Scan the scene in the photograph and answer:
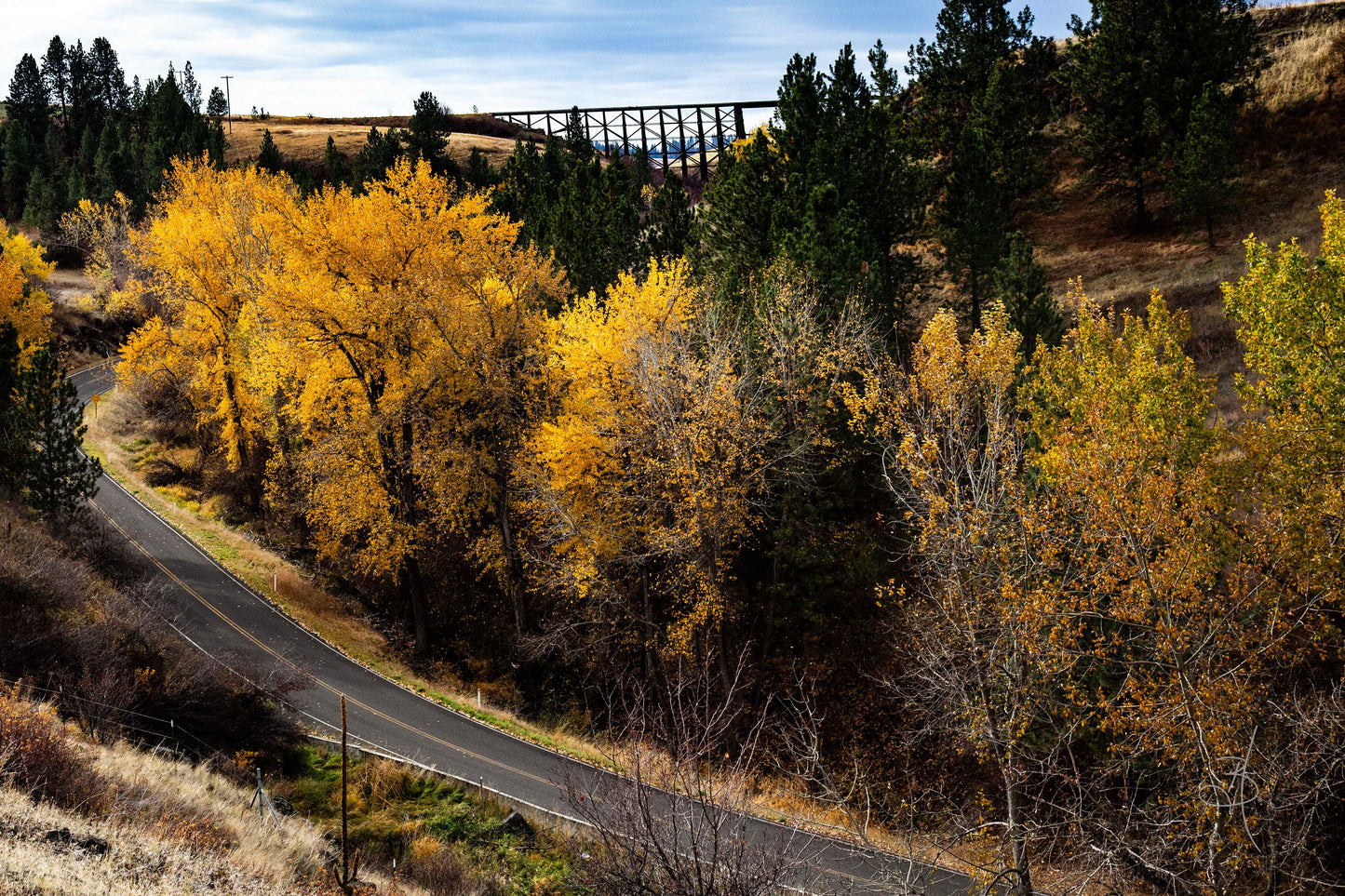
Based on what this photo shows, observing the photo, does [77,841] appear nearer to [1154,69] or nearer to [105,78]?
[1154,69]

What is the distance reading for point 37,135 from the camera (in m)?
96.9

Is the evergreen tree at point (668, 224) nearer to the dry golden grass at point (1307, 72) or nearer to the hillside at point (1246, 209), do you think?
the hillside at point (1246, 209)

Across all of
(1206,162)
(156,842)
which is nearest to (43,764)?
(156,842)

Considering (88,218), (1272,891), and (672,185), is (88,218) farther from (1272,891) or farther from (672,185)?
(1272,891)

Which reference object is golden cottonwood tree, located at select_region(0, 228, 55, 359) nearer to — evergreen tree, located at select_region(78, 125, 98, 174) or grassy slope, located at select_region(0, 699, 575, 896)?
grassy slope, located at select_region(0, 699, 575, 896)

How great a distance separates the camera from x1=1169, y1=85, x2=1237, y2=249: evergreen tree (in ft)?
123

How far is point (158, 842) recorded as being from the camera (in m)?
12.5

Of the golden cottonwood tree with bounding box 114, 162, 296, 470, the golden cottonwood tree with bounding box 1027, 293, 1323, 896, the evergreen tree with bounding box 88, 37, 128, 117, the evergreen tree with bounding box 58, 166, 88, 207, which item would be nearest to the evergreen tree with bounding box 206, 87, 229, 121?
the evergreen tree with bounding box 88, 37, 128, 117

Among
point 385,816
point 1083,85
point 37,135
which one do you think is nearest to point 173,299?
point 385,816

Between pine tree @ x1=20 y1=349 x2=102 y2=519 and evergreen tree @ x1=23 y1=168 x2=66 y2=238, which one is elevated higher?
evergreen tree @ x1=23 y1=168 x2=66 y2=238

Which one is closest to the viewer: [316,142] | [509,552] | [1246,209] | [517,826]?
[517,826]

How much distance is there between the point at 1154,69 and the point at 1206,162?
538cm

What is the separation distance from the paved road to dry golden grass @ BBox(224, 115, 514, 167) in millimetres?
→ 60472

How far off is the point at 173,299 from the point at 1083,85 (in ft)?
136
